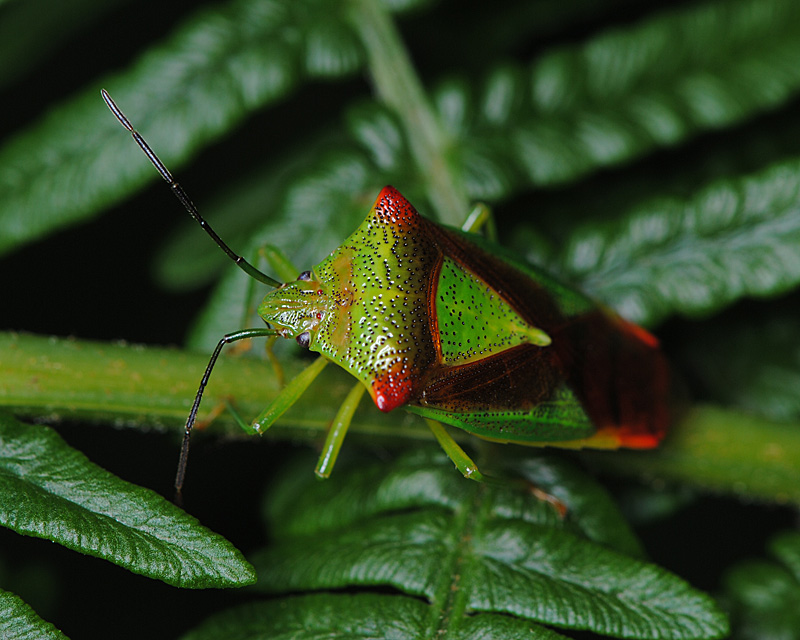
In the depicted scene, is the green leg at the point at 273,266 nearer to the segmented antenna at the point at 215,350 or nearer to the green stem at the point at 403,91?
the segmented antenna at the point at 215,350

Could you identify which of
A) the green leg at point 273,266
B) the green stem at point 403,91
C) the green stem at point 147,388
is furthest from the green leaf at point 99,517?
the green stem at point 403,91

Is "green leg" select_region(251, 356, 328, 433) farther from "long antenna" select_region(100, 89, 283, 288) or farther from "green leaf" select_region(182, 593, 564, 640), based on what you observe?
"green leaf" select_region(182, 593, 564, 640)

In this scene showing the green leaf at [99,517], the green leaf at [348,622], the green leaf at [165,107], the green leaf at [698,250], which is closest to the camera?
the green leaf at [99,517]

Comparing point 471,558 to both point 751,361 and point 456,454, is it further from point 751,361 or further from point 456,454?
point 751,361

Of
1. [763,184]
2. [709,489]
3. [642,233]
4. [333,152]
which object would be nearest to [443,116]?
[333,152]

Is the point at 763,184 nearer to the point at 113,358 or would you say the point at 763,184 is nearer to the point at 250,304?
the point at 250,304

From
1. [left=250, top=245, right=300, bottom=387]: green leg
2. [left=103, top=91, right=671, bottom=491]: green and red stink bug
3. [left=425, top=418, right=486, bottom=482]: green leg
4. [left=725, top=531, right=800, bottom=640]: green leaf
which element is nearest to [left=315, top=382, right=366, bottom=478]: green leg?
[left=103, top=91, right=671, bottom=491]: green and red stink bug

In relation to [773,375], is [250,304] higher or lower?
lower
